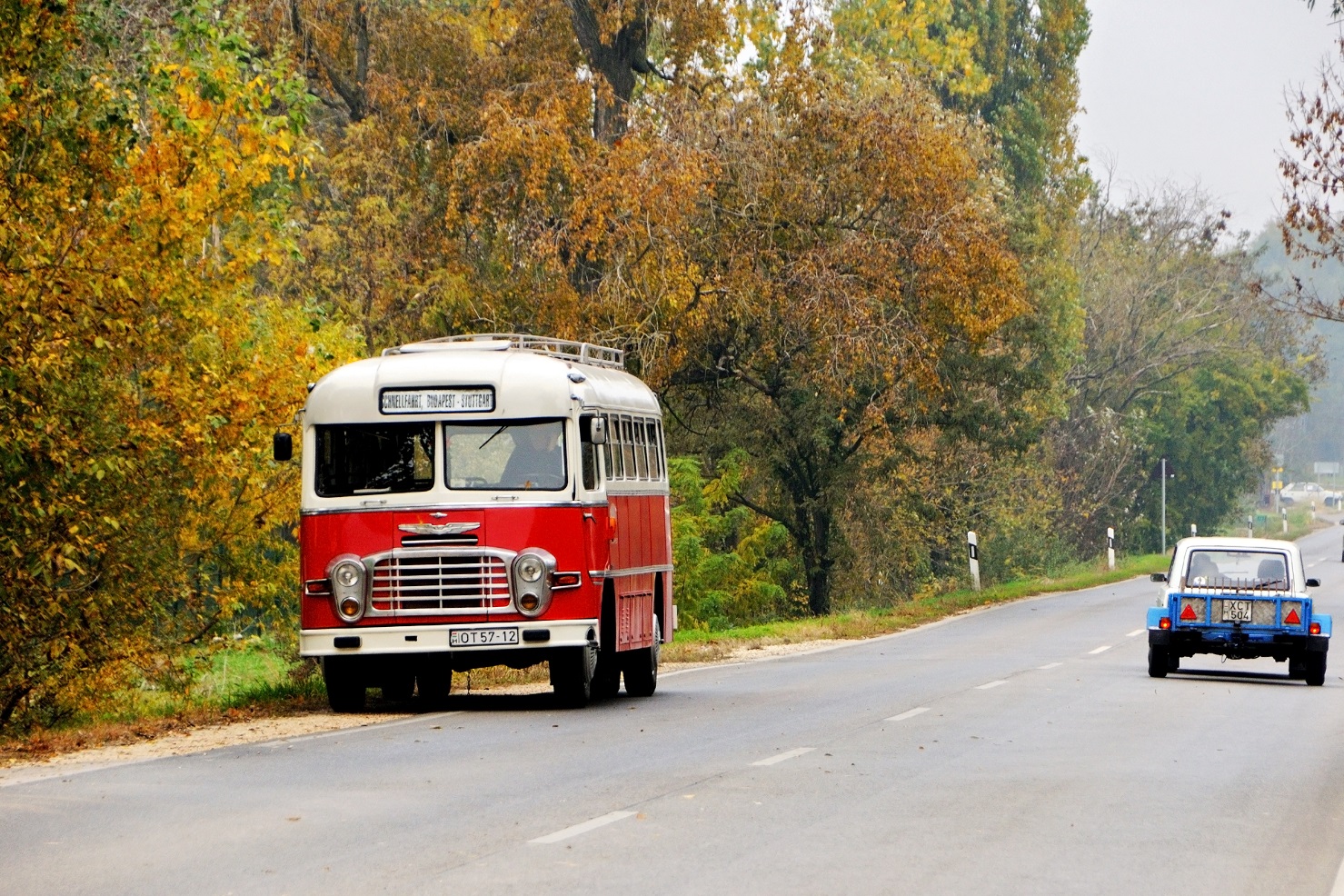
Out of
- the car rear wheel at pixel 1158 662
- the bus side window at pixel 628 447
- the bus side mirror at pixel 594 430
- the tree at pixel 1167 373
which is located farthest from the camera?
the tree at pixel 1167 373

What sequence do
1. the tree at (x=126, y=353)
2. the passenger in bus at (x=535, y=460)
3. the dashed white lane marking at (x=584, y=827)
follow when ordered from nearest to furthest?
the dashed white lane marking at (x=584, y=827) < the tree at (x=126, y=353) < the passenger in bus at (x=535, y=460)

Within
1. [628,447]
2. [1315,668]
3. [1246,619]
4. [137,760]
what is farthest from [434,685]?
[1315,668]

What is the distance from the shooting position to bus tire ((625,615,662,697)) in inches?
805

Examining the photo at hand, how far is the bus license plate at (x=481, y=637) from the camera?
687 inches

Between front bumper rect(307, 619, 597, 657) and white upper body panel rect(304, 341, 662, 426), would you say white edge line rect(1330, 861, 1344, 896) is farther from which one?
white upper body panel rect(304, 341, 662, 426)

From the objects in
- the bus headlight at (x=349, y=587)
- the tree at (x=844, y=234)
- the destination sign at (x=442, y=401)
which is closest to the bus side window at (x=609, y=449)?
the destination sign at (x=442, y=401)

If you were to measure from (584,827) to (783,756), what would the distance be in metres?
3.83

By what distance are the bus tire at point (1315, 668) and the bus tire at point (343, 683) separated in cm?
1080

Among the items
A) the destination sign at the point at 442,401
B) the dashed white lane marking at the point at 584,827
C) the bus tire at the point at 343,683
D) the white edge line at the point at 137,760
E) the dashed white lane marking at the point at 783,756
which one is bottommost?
the dashed white lane marking at the point at 783,756

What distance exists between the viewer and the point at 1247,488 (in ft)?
298

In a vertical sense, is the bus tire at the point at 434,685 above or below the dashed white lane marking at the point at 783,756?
above

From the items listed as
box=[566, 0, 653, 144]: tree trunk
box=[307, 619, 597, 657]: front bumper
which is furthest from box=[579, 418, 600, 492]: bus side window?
box=[566, 0, 653, 144]: tree trunk

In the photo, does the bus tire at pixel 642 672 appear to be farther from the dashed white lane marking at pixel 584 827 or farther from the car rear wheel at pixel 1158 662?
the dashed white lane marking at pixel 584 827

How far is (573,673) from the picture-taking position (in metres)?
18.3
